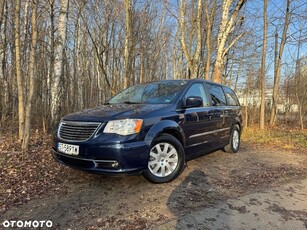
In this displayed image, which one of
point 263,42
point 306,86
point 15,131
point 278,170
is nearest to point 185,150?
point 278,170

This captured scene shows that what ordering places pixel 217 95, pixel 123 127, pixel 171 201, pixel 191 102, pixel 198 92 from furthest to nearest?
1. pixel 217 95
2. pixel 198 92
3. pixel 191 102
4. pixel 123 127
5. pixel 171 201

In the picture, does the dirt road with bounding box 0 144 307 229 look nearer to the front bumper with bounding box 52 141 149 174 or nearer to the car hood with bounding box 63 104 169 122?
the front bumper with bounding box 52 141 149 174

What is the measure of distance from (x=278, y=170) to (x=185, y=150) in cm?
221

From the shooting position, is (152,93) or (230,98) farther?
(230,98)

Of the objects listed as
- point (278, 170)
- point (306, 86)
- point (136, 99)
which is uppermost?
point (306, 86)

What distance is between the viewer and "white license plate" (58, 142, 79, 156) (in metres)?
3.65

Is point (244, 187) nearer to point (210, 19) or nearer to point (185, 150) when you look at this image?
point (185, 150)

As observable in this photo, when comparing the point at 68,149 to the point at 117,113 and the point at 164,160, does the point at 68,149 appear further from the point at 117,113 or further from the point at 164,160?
the point at 164,160

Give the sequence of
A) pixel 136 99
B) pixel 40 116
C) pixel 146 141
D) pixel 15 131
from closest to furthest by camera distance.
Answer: pixel 146 141 < pixel 136 99 < pixel 15 131 < pixel 40 116

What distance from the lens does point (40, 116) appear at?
31.4 feet

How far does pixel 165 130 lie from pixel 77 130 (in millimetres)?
1373

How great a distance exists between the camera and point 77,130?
3.77 meters

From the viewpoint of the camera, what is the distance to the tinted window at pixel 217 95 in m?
5.60
